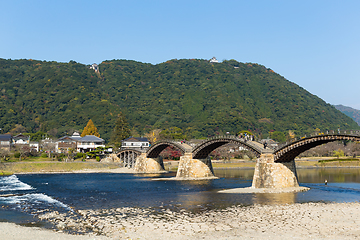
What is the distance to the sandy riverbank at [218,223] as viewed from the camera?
2258 centimetres

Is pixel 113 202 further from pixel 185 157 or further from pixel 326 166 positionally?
pixel 326 166

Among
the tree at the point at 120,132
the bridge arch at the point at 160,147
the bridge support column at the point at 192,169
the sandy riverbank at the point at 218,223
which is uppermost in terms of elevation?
the tree at the point at 120,132

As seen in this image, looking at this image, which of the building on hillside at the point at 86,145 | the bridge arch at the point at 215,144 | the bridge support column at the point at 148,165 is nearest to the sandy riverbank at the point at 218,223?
the bridge arch at the point at 215,144

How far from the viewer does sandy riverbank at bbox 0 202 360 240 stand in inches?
889

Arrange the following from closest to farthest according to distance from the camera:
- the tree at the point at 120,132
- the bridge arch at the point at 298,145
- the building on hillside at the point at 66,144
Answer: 1. the bridge arch at the point at 298,145
2. the building on hillside at the point at 66,144
3. the tree at the point at 120,132

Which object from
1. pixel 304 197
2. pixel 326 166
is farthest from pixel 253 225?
pixel 326 166

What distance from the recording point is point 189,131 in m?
185

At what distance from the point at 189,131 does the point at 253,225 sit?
159807 mm

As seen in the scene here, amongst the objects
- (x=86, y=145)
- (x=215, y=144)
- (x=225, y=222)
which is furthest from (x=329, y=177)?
(x=86, y=145)

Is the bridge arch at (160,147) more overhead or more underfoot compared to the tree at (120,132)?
more underfoot

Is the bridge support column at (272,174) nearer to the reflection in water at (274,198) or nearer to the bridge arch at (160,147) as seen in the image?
the reflection in water at (274,198)

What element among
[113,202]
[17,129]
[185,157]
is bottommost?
[113,202]

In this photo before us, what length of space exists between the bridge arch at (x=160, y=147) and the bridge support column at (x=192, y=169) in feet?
7.92

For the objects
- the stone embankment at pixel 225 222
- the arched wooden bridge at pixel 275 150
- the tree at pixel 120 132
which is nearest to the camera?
→ the stone embankment at pixel 225 222
